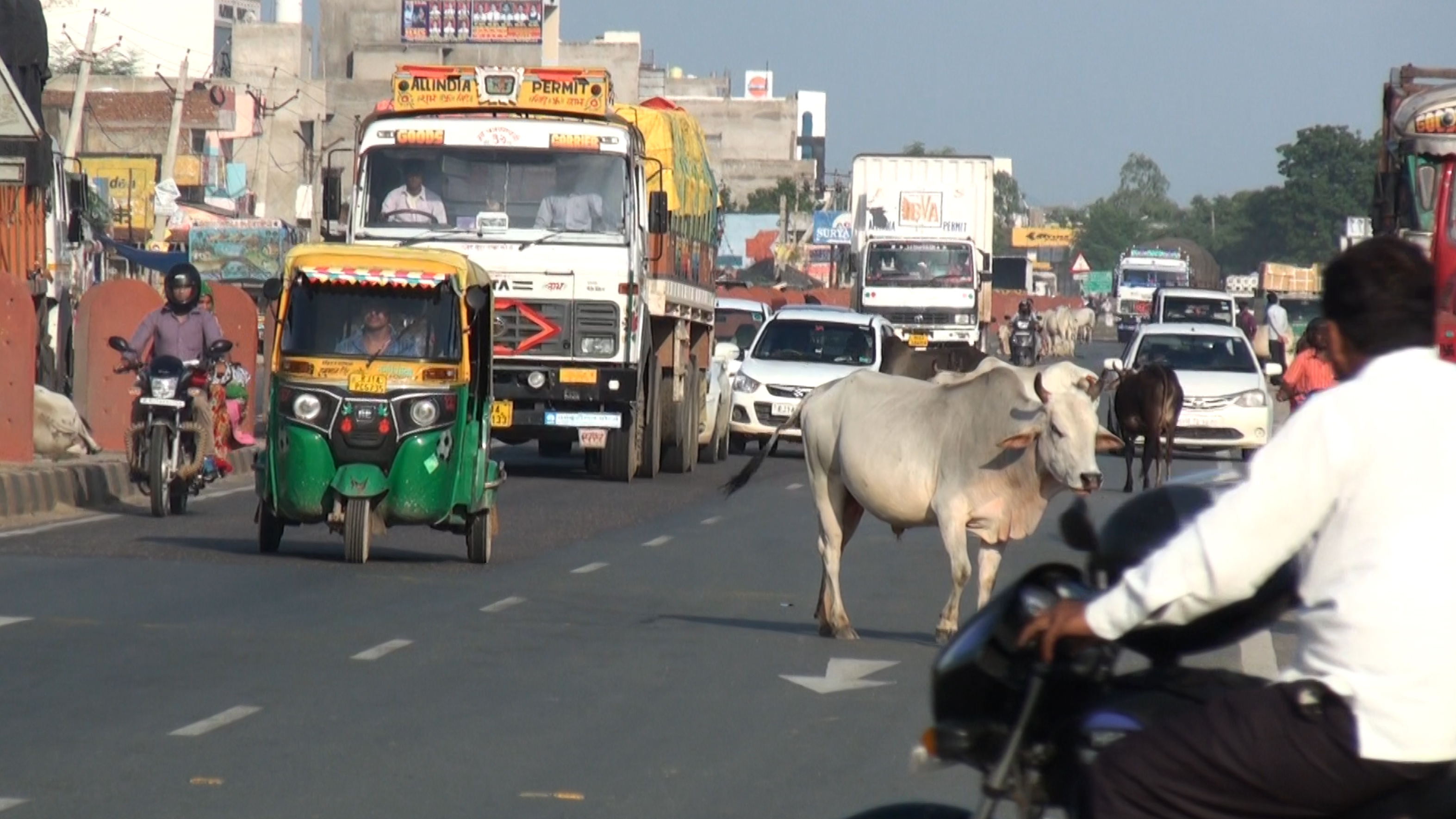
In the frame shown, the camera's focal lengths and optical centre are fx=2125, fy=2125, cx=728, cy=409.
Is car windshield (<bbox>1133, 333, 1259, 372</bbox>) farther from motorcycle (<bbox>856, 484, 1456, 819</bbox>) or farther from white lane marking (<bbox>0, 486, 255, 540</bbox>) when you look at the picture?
motorcycle (<bbox>856, 484, 1456, 819</bbox>)

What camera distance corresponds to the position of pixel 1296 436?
140 inches

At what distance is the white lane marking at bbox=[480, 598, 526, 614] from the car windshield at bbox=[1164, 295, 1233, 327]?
125 feet

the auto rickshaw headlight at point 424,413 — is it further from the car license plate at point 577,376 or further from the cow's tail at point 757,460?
the car license plate at point 577,376

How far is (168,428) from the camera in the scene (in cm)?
1628

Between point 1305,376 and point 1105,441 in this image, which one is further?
point 1305,376

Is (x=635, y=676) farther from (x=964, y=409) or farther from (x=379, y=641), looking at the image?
(x=964, y=409)

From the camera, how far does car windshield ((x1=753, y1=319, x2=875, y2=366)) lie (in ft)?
87.3

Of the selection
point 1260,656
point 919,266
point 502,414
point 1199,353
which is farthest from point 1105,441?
point 919,266

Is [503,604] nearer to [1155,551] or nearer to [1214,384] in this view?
[1155,551]

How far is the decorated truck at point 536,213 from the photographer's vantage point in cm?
1956

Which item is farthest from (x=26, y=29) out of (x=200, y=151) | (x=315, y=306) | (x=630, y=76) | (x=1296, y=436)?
(x=630, y=76)

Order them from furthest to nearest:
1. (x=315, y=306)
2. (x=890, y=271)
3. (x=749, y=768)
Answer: (x=890, y=271), (x=315, y=306), (x=749, y=768)

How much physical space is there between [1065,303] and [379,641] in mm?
90503

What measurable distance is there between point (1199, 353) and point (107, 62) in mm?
79656
